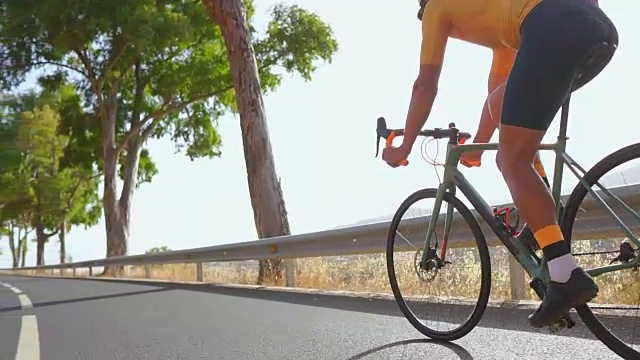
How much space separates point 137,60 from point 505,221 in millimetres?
22459

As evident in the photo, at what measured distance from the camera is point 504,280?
567 centimetres

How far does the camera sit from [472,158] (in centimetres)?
371

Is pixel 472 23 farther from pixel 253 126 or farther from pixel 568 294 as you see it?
pixel 253 126

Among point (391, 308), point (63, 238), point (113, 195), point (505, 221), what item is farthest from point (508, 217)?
point (63, 238)

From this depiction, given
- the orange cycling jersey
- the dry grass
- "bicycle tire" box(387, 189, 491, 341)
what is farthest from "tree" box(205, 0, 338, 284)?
the orange cycling jersey

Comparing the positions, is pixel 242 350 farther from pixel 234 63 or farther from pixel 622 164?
pixel 234 63

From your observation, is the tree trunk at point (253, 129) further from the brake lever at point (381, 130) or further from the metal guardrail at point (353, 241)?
the brake lever at point (381, 130)

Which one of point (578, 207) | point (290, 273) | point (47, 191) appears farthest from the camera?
point (47, 191)

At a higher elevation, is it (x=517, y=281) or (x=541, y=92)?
(x=541, y=92)

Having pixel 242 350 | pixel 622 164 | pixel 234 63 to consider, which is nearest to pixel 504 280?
pixel 242 350

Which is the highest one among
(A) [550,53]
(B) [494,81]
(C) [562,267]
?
(B) [494,81]

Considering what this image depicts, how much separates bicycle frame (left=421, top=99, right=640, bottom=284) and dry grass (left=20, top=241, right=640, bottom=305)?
0.10 meters

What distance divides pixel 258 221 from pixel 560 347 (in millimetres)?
8908

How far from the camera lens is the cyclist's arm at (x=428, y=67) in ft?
10.9
